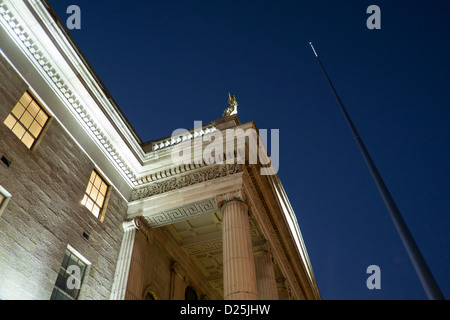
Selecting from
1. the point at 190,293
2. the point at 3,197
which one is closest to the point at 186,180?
the point at 3,197

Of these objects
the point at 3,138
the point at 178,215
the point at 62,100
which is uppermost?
the point at 62,100

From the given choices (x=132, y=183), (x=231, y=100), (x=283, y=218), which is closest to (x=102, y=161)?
(x=132, y=183)

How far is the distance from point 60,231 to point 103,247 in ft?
8.05

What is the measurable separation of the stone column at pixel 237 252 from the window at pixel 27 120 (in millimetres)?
7311

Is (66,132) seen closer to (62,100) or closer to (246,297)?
(62,100)

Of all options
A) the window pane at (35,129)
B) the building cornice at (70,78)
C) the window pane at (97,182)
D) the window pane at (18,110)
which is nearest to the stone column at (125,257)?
the window pane at (97,182)

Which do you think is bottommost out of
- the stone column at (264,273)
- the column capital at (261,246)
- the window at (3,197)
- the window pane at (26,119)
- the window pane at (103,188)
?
the window at (3,197)

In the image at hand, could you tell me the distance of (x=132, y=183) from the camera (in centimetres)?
1816

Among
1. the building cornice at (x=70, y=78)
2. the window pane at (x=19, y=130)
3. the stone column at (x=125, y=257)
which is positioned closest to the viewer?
the window pane at (x=19, y=130)

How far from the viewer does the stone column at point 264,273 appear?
18.0m

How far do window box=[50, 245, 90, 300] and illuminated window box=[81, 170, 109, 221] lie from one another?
2.08 metres

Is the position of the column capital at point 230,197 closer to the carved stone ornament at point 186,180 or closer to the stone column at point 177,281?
the carved stone ornament at point 186,180

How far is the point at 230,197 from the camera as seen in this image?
615 inches

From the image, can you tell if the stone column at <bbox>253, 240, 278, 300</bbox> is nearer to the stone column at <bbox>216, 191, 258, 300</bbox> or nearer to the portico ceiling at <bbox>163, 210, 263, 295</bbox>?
the portico ceiling at <bbox>163, 210, 263, 295</bbox>
